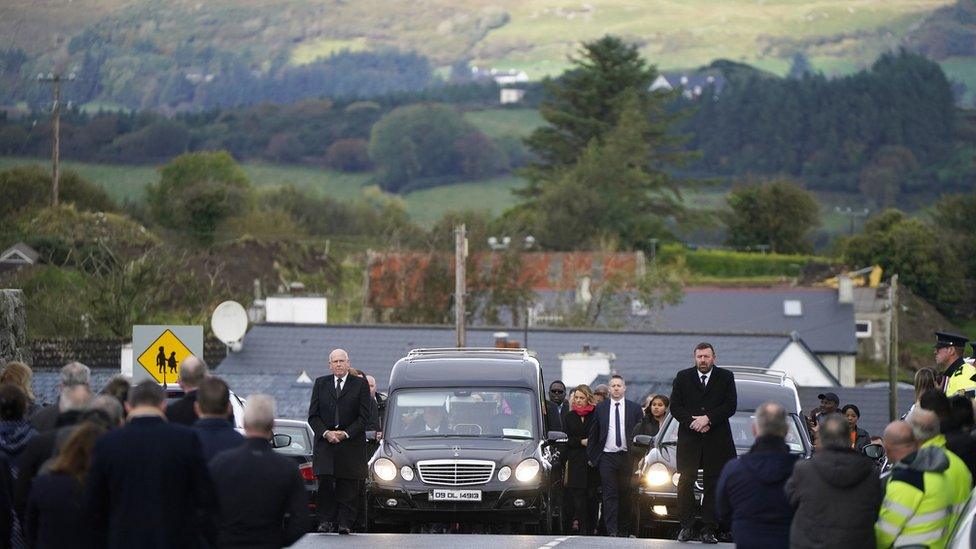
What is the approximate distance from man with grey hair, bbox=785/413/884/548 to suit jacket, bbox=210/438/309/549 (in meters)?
2.95

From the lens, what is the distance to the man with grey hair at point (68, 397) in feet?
38.6

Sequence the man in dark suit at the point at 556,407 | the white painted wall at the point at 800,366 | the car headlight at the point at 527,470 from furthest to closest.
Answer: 1. the white painted wall at the point at 800,366
2. the man in dark suit at the point at 556,407
3. the car headlight at the point at 527,470

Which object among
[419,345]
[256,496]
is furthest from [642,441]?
[419,345]

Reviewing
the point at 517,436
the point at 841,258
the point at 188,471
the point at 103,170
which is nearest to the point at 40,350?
the point at 517,436

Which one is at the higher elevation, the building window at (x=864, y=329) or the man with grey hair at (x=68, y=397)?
the man with grey hair at (x=68, y=397)

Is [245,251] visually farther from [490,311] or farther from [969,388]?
[969,388]

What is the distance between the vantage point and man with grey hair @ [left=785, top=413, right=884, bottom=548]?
10984 mm

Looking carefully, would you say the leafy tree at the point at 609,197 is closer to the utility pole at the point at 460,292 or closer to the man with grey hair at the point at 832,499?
the utility pole at the point at 460,292

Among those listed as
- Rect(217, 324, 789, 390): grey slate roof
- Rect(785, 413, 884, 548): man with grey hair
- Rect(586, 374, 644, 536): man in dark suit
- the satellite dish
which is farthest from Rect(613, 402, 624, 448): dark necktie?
Rect(217, 324, 789, 390): grey slate roof

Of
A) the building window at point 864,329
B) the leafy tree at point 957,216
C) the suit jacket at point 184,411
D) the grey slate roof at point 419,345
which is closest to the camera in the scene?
the suit jacket at point 184,411

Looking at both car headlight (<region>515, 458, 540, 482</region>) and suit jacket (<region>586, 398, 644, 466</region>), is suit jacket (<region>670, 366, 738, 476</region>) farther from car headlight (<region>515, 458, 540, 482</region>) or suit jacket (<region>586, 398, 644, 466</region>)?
suit jacket (<region>586, 398, 644, 466</region>)

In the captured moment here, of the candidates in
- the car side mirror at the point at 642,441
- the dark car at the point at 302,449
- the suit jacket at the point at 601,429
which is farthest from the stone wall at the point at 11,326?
the car side mirror at the point at 642,441

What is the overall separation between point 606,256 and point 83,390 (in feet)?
266

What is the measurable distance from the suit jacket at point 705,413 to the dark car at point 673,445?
4.63ft
